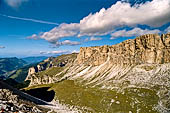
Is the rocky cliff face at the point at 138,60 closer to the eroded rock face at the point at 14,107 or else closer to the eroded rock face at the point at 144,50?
the eroded rock face at the point at 144,50

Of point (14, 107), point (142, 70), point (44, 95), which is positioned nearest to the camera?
point (14, 107)

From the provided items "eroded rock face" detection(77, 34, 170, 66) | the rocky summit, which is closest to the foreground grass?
the rocky summit

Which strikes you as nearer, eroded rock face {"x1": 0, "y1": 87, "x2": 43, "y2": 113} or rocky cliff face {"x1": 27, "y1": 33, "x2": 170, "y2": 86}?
eroded rock face {"x1": 0, "y1": 87, "x2": 43, "y2": 113}

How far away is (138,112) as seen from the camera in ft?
261

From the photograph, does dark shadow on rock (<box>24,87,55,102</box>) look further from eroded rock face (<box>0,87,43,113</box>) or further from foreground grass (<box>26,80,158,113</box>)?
eroded rock face (<box>0,87,43,113</box>)

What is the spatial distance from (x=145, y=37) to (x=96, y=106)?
12537cm

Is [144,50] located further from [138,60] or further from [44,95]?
[44,95]

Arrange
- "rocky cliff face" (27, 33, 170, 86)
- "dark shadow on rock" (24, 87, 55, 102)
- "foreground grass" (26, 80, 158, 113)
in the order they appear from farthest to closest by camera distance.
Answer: "rocky cliff face" (27, 33, 170, 86)
"dark shadow on rock" (24, 87, 55, 102)
"foreground grass" (26, 80, 158, 113)

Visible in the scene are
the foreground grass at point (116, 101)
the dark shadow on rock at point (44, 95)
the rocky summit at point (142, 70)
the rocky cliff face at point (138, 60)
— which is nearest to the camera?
the foreground grass at point (116, 101)

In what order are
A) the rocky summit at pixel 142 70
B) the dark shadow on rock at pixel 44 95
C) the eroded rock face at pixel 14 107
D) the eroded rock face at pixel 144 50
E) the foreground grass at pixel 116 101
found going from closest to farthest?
1. the eroded rock face at pixel 14 107
2. the foreground grass at pixel 116 101
3. the rocky summit at pixel 142 70
4. the dark shadow on rock at pixel 44 95
5. the eroded rock face at pixel 144 50

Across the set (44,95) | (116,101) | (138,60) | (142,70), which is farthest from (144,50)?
(44,95)

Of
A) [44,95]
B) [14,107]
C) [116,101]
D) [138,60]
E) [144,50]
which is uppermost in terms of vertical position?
[144,50]

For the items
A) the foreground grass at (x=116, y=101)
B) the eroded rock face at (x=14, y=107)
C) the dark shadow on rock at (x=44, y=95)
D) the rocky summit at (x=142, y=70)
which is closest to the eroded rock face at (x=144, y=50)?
the rocky summit at (x=142, y=70)

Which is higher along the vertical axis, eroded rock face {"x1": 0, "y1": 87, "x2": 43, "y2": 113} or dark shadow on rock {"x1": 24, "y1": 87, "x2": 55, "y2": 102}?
eroded rock face {"x1": 0, "y1": 87, "x2": 43, "y2": 113}
